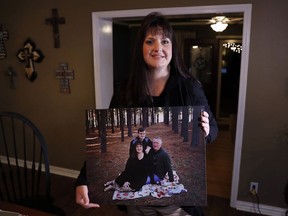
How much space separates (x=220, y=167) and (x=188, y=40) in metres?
3.60

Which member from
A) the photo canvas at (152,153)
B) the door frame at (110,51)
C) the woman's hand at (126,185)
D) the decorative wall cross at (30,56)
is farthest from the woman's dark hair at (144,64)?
the decorative wall cross at (30,56)

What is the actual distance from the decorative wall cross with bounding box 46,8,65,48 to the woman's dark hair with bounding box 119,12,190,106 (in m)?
2.06

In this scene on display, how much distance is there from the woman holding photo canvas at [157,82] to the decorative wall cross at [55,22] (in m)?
2.05

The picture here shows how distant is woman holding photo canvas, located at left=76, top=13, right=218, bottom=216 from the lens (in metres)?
1.01

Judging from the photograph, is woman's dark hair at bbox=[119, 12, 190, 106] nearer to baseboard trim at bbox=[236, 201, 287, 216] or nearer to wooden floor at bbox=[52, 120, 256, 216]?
wooden floor at bbox=[52, 120, 256, 216]

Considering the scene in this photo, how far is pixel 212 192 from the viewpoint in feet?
9.41

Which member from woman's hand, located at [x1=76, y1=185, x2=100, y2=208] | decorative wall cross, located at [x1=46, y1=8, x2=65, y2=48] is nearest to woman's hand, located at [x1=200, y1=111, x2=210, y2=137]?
woman's hand, located at [x1=76, y1=185, x2=100, y2=208]

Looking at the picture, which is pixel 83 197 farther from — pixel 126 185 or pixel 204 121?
pixel 204 121

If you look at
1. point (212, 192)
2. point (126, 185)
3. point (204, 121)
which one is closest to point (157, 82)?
point (204, 121)

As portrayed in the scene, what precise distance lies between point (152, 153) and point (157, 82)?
33 centimetres

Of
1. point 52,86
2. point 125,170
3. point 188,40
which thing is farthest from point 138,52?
point 188,40

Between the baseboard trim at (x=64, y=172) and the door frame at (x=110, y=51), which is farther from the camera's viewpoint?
the baseboard trim at (x=64, y=172)

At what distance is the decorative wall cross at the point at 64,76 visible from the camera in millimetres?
2928

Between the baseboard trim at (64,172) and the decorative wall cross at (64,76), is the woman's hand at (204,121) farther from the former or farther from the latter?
the baseboard trim at (64,172)
